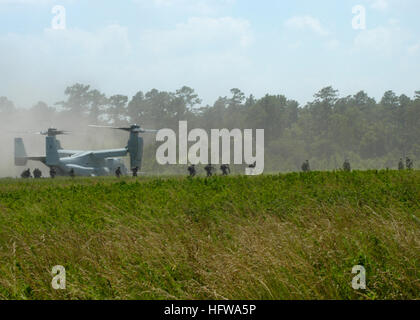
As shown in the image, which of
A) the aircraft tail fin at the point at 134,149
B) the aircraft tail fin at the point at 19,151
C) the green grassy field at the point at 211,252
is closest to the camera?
the green grassy field at the point at 211,252

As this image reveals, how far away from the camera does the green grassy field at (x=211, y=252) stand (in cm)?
700

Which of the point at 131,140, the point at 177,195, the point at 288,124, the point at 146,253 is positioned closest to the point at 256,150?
the point at 288,124

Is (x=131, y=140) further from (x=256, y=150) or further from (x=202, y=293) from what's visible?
(x=256, y=150)

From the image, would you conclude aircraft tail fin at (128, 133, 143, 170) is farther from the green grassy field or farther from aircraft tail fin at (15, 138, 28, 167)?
the green grassy field

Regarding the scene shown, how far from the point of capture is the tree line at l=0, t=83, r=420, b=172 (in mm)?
97000

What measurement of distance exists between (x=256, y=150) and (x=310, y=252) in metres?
92.0

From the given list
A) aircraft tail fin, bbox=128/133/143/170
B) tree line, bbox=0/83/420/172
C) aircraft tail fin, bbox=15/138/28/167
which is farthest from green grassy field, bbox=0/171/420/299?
tree line, bbox=0/83/420/172

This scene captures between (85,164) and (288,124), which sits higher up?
(288,124)

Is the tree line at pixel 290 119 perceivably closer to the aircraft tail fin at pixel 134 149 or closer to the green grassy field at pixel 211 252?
the aircraft tail fin at pixel 134 149

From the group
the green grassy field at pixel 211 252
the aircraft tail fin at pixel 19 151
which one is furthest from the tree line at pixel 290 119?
the green grassy field at pixel 211 252

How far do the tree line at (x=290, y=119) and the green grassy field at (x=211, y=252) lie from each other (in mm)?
79476

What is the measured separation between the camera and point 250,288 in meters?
6.98

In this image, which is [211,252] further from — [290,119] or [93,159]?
[290,119]
